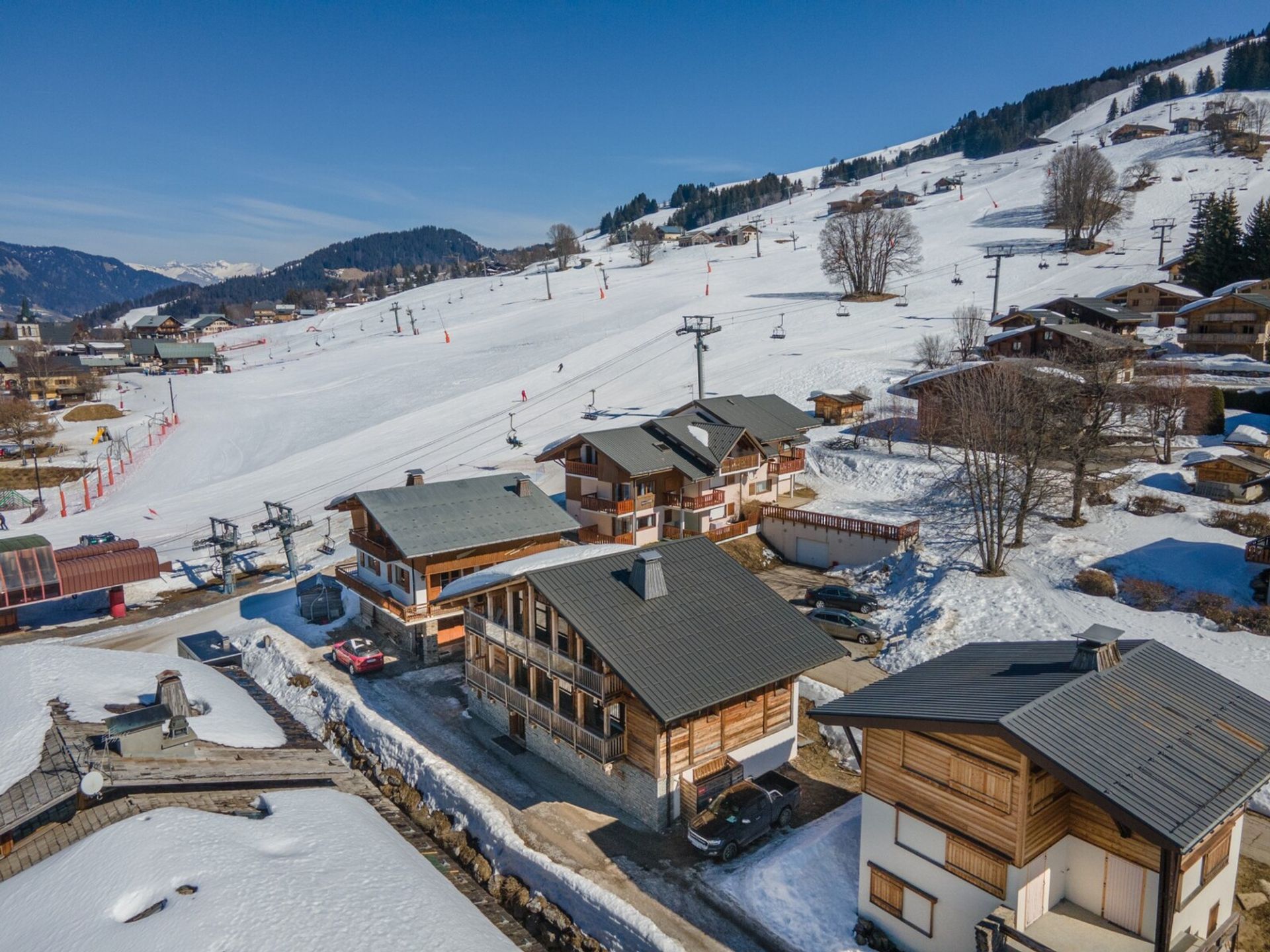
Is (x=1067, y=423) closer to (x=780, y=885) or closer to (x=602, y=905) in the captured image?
(x=780, y=885)

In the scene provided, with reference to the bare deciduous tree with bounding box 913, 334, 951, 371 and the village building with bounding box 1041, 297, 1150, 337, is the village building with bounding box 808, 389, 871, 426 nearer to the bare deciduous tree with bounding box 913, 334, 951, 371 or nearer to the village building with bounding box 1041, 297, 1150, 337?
the bare deciduous tree with bounding box 913, 334, 951, 371

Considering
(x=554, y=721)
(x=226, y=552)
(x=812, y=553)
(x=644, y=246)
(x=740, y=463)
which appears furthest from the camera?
(x=644, y=246)

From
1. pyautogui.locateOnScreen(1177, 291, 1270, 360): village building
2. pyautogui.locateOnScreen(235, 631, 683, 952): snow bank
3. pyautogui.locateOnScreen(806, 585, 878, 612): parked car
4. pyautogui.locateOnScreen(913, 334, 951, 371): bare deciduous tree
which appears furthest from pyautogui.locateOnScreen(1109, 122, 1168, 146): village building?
pyautogui.locateOnScreen(235, 631, 683, 952): snow bank

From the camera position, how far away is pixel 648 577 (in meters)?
23.8

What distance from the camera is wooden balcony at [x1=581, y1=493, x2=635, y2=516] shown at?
4234cm

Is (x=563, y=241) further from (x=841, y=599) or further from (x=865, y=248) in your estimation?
(x=841, y=599)

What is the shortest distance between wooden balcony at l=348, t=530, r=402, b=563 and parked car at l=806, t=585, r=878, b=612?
61.9 ft

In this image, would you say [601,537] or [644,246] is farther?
[644,246]

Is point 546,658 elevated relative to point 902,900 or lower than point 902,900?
elevated

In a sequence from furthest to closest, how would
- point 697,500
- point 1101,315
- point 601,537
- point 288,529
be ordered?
1. point 1101,315
2. point 288,529
3. point 697,500
4. point 601,537

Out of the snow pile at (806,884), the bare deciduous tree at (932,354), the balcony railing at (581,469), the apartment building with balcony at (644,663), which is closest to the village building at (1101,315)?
the bare deciduous tree at (932,354)

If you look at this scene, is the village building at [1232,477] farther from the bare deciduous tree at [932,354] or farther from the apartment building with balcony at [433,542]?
the apartment building with balcony at [433,542]

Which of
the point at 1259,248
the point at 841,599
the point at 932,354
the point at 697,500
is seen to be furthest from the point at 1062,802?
the point at 1259,248

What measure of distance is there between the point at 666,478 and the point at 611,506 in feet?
12.5
